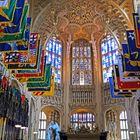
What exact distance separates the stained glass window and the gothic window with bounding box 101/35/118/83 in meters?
6.27

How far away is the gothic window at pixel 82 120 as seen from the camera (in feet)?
93.4

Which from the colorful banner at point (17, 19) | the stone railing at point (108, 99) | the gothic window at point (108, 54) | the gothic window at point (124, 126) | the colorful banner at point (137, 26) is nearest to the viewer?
the colorful banner at point (17, 19)

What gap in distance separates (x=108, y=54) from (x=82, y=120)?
9914 millimetres

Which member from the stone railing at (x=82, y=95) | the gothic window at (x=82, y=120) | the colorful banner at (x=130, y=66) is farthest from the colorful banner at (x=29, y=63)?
the gothic window at (x=82, y=120)

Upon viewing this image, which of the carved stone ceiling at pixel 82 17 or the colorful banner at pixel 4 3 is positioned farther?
the carved stone ceiling at pixel 82 17

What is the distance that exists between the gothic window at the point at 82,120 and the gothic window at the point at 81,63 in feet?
14.2

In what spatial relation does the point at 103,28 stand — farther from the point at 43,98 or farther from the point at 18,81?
the point at 18,81

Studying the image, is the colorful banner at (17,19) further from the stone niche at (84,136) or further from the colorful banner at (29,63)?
the stone niche at (84,136)

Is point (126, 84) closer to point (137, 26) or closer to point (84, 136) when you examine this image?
point (137, 26)

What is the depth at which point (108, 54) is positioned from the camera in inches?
1231

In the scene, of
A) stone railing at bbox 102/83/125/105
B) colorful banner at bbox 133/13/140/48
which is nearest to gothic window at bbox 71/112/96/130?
stone railing at bbox 102/83/125/105

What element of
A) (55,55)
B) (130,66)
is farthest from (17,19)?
(55,55)

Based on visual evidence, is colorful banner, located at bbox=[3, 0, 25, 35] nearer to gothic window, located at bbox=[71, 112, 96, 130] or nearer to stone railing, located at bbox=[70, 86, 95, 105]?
stone railing, located at bbox=[70, 86, 95, 105]

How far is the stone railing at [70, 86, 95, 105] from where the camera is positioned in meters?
29.0
